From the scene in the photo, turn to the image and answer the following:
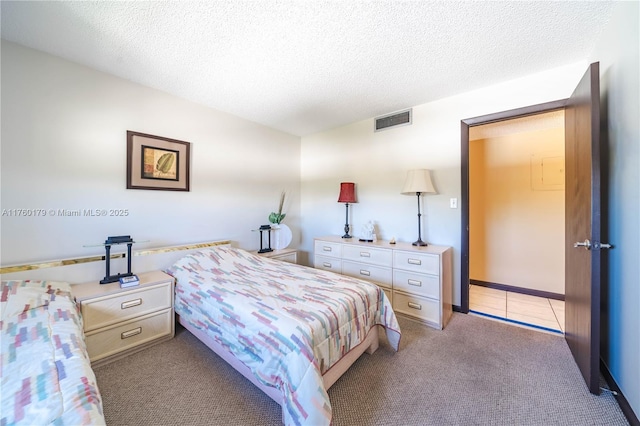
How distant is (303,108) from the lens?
116 inches

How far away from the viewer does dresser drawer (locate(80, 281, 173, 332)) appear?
1752 millimetres

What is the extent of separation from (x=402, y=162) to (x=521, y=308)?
85.5 inches

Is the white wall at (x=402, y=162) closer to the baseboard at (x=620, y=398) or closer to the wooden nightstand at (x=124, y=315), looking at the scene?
the baseboard at (x=620, y=398)

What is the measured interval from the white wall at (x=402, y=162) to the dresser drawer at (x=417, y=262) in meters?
0.51

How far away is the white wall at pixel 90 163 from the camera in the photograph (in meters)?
1.80

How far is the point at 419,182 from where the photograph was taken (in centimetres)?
265

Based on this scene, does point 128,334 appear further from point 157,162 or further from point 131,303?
point 157,162

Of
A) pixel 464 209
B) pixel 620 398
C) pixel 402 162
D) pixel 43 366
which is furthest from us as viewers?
pixel 402 162

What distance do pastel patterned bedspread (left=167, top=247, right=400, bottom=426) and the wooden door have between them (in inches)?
46.3

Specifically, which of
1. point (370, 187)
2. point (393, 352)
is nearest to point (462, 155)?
point (370, 187)

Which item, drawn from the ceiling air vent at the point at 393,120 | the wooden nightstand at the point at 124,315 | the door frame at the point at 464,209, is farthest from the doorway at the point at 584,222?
the wooden nightstand at the point at 124,315

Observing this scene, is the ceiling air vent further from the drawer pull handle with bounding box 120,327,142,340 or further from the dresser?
the drawer pull handle with bounding box 120,327,142,340

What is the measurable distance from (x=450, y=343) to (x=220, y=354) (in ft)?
6.24

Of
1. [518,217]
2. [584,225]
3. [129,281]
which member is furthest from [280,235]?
[518,217]
